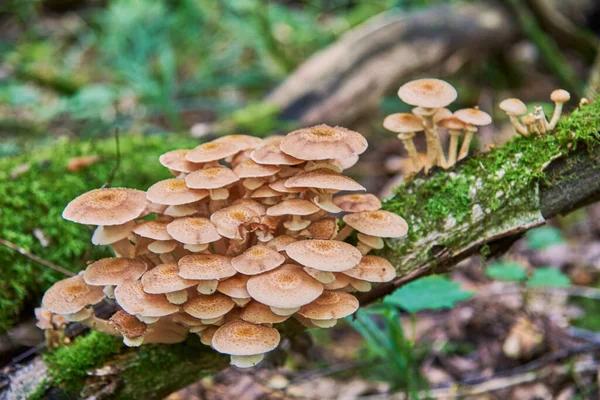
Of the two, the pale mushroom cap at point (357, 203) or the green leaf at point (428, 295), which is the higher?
the pale mushroom cap at point (357, 203)

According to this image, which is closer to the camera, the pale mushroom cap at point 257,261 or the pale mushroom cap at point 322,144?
the pale mushroom cap at point 257,261

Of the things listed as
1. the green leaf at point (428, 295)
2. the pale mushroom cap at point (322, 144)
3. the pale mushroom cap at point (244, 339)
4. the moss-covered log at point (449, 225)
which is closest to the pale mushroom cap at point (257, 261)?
the pale mushroom cap at point (244, 339)

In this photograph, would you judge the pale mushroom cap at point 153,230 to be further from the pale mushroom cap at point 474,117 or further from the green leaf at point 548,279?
the green leaf at point 548,279

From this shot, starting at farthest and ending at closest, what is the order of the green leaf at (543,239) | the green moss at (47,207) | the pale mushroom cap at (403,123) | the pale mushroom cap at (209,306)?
the green leaf at (543,239) → the green moss at (47,207) → the pale mushroom cap at (403,123) → the pale mushroom cap at (209,306)

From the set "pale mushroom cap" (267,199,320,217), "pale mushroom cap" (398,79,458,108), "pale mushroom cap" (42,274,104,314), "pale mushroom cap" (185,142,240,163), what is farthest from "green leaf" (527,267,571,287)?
"pale mushroom cap" (42,274,104,314)

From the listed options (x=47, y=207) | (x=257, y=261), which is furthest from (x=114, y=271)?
(x=47, y=207)

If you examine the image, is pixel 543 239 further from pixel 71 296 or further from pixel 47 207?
pixel 47 207

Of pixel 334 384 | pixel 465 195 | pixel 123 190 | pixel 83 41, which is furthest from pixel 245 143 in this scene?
pixel 83 41

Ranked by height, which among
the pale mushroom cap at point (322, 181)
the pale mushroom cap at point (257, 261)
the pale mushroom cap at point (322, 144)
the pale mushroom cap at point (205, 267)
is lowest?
the pale mushroom cap at point (257, 261)
